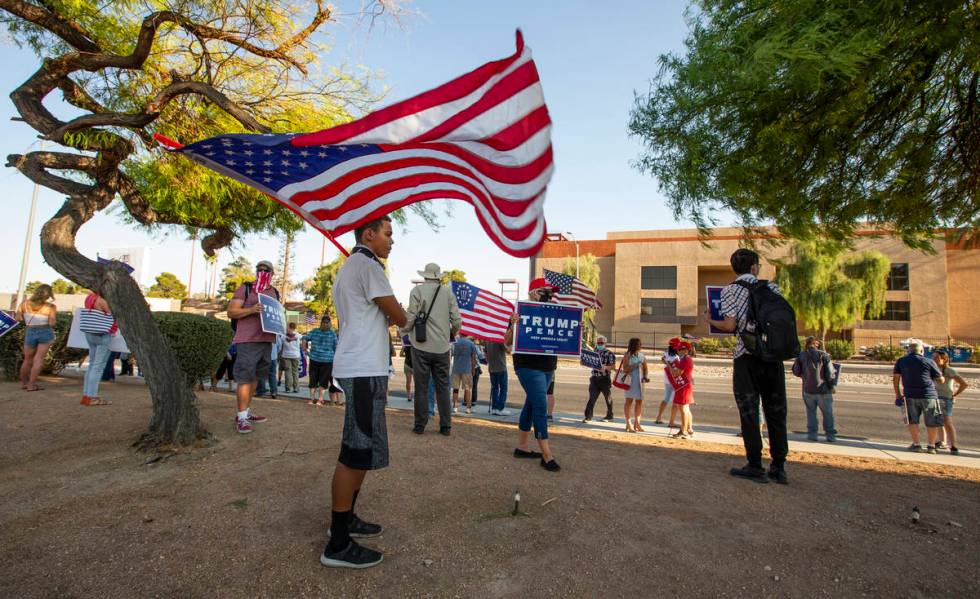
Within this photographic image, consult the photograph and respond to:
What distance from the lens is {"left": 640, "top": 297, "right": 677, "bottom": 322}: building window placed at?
152ft

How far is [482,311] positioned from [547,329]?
12.8 feet

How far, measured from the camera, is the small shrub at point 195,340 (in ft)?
26.5

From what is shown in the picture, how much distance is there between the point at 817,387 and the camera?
864cm

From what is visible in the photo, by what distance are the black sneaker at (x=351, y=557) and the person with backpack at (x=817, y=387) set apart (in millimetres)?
8583

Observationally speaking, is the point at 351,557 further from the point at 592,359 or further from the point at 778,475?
the point at 592,359

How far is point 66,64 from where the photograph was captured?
497 cm

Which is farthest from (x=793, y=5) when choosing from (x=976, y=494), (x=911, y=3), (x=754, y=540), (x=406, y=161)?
(x=976, y=494)

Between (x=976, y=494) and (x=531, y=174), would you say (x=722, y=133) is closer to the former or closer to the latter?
(x=531, y=174)

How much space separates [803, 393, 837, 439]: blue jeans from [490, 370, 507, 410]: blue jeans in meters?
5.51

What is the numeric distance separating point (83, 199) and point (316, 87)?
2.99 meters

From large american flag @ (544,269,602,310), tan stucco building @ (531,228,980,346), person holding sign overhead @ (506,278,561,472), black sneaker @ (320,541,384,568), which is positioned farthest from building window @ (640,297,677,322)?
black sneaker @ (320,541,384,568)

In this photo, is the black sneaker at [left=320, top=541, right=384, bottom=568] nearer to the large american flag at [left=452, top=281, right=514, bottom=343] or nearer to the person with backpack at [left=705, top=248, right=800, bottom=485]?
the person with backpack at [left=705, top=248, right=800, bottom=485]

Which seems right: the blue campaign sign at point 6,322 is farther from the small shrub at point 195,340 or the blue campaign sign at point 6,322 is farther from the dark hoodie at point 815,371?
the dark hoodie at point 815,371

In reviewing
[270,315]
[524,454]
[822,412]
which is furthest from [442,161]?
[822,412]
